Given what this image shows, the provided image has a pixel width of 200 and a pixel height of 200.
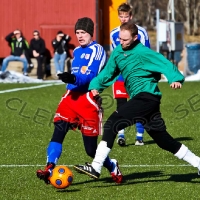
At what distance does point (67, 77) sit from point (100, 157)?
0.93 meters

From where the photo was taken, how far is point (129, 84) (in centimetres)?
791

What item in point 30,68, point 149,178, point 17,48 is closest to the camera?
point 149,178

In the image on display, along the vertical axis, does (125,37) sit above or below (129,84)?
above

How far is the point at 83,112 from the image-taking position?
26.5 feet

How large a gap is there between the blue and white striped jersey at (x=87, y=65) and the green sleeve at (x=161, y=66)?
2.01ft

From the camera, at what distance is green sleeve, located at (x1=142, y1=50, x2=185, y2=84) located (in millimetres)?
7656

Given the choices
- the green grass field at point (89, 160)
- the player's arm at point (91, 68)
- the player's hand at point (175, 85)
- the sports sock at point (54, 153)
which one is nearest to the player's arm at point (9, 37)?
the green grass field at point (89, 160)

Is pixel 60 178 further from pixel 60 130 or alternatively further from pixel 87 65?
pixel 87 65

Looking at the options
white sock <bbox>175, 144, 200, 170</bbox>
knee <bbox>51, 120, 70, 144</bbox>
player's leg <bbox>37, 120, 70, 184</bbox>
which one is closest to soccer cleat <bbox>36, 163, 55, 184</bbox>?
player's leg <bbox>37, 120, 70, 184</bbox>


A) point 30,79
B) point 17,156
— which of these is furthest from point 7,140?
point 30,79

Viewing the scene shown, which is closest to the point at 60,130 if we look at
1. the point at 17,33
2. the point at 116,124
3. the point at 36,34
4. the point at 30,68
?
the point at 116,124

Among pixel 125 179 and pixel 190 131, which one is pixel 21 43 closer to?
pixel 190 131

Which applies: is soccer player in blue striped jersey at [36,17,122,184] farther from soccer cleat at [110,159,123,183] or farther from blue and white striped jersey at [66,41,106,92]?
soccer cleat at [110,159,123,183]

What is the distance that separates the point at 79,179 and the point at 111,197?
106 centimetres
